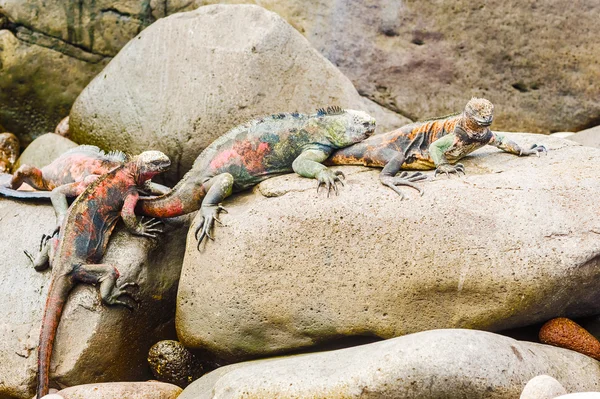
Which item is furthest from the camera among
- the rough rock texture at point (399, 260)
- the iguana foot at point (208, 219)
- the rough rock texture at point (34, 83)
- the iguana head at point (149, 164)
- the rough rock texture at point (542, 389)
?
the rough rock texture at point (34, 83)

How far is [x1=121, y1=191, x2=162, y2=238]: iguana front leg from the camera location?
6.16 meters

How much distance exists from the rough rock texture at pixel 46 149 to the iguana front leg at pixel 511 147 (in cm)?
483

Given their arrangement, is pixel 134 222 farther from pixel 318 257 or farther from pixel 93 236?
pixel 318 257

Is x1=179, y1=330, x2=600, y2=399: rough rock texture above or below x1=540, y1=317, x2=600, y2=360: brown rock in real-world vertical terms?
above

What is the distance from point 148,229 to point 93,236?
465 mm

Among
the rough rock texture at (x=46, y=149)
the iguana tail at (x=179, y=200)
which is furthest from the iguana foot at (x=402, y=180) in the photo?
the rough rock texture at (x=46, y=149)

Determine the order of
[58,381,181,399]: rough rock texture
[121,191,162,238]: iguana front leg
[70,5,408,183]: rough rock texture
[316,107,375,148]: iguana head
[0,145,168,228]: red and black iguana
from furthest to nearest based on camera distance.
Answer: [70,5,408,183]: rough rock texture
[0,145,168,228]: red and black iguana
[121,191,162,238]: iguana front leg
[316,107,375,148]: iguana head
[58,381,181,399]: rough rock texture

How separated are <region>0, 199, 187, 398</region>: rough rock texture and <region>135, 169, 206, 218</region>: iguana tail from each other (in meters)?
0.25

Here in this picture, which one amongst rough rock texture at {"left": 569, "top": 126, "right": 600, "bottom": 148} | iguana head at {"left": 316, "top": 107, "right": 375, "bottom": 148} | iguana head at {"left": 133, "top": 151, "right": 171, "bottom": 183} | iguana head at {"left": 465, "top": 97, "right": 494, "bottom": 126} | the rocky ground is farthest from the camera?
rough rock texture at {"left": 569, "top": 126, "right": 600, "bottom": 148}

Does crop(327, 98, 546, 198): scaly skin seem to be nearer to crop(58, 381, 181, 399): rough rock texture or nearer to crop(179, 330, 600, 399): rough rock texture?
crop(179, 330, 600, 399): rough rock texture

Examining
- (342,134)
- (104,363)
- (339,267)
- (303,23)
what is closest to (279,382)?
(339,267)

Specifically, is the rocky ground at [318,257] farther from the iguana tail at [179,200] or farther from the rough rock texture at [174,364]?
the iguana tail at [179,200]

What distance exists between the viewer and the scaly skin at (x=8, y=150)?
347 inches

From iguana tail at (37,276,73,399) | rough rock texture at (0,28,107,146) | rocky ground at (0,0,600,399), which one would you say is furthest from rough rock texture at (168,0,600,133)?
iguana tail at (37,276,73,399)
